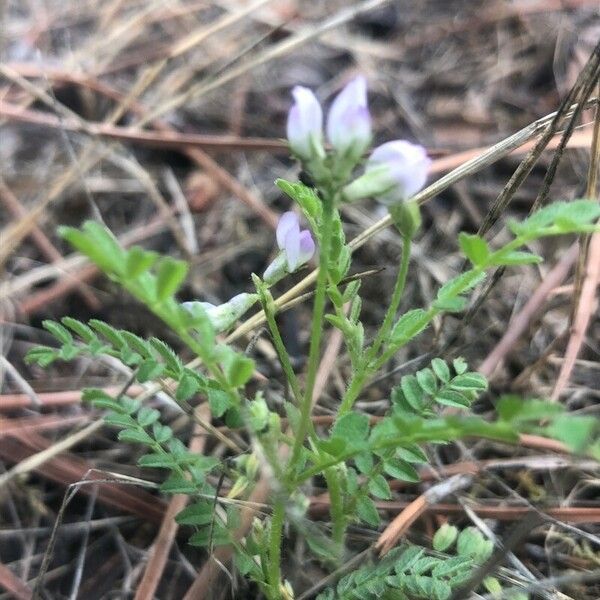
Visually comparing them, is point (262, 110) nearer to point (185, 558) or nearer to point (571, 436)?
point (185, 558)

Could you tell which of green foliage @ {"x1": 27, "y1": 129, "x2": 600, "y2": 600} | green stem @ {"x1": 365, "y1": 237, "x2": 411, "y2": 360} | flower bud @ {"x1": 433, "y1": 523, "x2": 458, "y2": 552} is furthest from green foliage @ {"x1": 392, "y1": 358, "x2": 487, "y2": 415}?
flower bud @ {"x1": 433, "y1": 523, "x2": 458, "y2": 552}

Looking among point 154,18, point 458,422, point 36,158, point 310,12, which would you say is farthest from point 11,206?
point 458,422

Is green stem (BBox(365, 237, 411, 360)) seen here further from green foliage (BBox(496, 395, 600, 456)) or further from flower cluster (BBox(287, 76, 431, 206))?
green foliage (BBox(496, 395, 600, 456))

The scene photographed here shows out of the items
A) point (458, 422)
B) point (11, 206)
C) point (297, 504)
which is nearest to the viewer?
point (458, 422)

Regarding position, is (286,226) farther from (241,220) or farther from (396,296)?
(241,220)

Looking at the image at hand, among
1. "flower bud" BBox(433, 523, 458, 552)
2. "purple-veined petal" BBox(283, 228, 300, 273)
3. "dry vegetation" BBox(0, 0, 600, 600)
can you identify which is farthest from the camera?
"dry vegetation" BBox(0, 0, 600, 600)

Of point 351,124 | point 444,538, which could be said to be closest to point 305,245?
point 351,124
